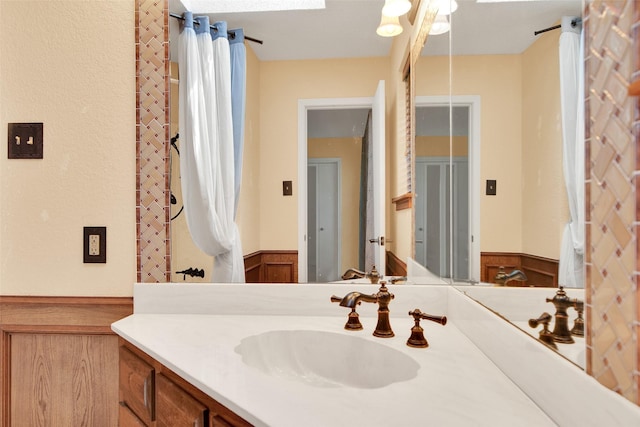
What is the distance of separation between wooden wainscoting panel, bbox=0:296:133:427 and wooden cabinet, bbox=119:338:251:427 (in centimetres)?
30

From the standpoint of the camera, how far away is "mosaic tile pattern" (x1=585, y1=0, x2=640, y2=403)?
18.3 inches

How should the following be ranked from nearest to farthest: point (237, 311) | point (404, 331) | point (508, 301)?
point (508, 301) < point (404, 331) < point (237, 311)

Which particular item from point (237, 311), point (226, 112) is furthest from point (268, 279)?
point (226, 112)

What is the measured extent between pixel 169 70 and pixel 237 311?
0.94m

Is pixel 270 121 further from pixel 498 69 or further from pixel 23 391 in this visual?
pixel 23 391

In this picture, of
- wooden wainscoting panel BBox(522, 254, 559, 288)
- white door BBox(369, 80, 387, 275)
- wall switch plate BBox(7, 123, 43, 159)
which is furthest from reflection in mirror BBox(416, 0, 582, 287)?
wall switch plate BBox(7, 123, 43, 159)

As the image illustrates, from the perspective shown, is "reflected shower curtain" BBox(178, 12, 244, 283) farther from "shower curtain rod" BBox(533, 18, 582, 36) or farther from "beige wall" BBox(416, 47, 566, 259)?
"shower curtain rod" BBox(533, 18, 582, 36)

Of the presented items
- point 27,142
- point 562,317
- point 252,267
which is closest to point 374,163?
point 252,267

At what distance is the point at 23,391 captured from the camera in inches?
54.7

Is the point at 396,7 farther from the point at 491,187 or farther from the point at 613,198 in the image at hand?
the point at 613,198

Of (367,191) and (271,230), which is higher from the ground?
(367,191)

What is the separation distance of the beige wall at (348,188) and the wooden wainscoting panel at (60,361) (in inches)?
33.1

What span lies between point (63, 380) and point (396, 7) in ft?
Result: 6.05

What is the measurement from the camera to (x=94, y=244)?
138 cm
